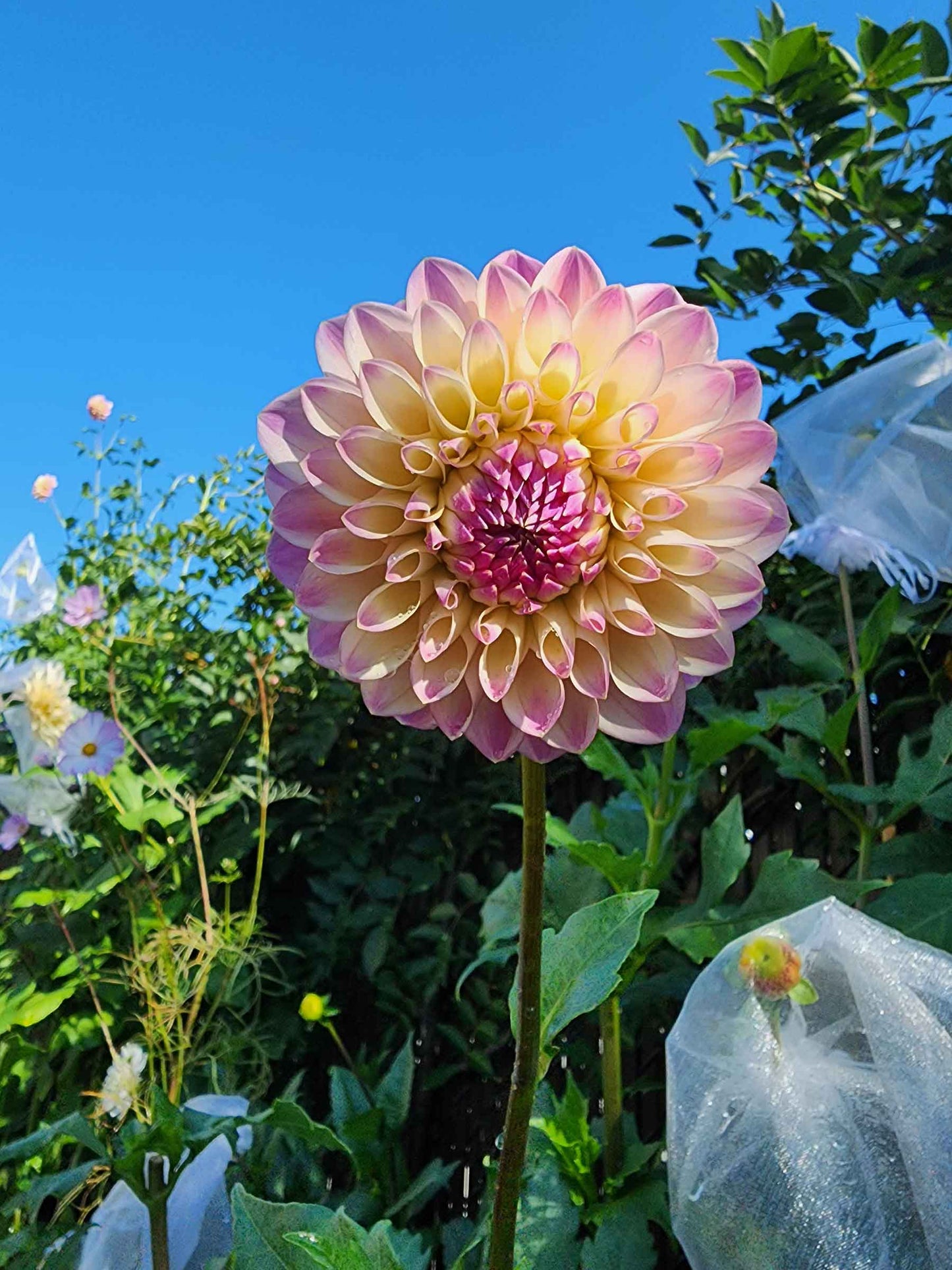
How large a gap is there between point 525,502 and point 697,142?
1674mm

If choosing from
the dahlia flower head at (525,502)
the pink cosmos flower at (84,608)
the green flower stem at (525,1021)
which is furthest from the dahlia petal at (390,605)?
the pink cosmos flower at (84,608)

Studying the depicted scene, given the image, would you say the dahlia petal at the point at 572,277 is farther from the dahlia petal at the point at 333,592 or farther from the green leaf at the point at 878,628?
the green leaf at the point at 878,628

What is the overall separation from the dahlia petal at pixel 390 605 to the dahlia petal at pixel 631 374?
0.14m

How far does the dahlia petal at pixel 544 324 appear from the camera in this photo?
52 centimetres

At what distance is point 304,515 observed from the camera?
1.77 ft

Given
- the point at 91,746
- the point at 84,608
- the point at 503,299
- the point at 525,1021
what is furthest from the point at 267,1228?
the point at 84,608

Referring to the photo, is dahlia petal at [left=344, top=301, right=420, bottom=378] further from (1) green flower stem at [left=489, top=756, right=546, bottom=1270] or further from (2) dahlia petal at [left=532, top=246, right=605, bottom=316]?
(1) green flower stem at [left=489, top=756, right=546, bottom=1270]

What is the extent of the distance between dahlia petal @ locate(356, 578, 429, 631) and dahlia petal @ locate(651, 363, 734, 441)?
0.16 metres

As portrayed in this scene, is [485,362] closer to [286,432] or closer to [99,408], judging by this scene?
[286,432]

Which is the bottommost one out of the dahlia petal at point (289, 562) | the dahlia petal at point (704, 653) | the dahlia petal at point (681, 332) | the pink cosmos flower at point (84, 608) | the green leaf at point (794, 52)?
the dahlia petal at point (704, 653)

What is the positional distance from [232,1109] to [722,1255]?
1.96 feet


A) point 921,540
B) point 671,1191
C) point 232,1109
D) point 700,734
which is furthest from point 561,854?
point 921,540

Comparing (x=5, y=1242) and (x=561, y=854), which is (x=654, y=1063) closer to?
(x=561, y=854)

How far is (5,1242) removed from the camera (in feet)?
3.12
